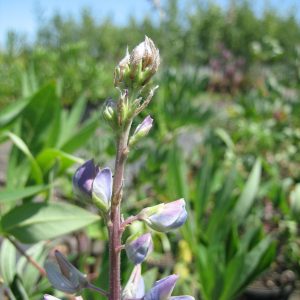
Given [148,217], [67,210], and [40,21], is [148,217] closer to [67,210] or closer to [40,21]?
[67,210]

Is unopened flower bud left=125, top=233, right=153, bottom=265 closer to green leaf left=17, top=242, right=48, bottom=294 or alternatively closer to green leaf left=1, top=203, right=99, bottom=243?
green leaf left=1, top=203, right=99, bottom=243

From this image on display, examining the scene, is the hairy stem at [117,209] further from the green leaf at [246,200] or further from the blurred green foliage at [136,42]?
the green leaf at [246,200]

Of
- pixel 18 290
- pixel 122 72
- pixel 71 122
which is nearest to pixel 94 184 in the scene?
pixel 122 72

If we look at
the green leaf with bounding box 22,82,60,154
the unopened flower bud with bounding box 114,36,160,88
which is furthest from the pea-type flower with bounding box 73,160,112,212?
the green leaf with bounding box 22,82,60,154

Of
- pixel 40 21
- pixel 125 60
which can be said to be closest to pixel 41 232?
pixel 125 60

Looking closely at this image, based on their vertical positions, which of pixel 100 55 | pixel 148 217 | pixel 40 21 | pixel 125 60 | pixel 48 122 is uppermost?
pixel 125 60

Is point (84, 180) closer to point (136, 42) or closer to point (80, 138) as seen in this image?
point (80, 138)
